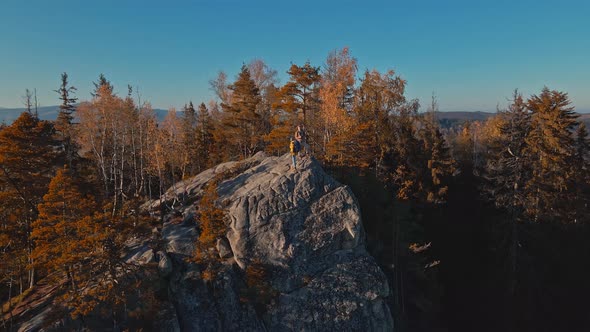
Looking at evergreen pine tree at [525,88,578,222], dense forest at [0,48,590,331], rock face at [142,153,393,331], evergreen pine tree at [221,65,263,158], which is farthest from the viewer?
evergreen pine tree at [221,65,263,158]

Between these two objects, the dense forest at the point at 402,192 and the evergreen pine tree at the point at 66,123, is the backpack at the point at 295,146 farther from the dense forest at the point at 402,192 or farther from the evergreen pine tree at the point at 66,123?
the evergreen pine tree at the point at 66,123

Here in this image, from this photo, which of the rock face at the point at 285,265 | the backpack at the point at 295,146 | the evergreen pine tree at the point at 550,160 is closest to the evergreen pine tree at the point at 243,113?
Answer: the rock face at the point at 285,265

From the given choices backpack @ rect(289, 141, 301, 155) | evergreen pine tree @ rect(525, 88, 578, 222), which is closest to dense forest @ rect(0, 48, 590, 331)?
evergreen pine tree @ rect(525, 88, 578, 222)

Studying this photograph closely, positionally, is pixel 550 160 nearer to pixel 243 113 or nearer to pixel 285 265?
pixel 285 265

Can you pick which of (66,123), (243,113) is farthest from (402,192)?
(66,123)

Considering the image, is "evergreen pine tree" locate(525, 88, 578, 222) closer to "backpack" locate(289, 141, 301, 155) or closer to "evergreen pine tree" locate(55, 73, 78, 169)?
"backpack" locate(289, 141, 301, 155)

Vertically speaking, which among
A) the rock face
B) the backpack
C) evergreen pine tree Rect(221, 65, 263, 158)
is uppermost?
evergreen pine tree Rect(221, 65, 263, 158)

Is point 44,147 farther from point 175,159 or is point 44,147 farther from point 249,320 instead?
point 249,320
